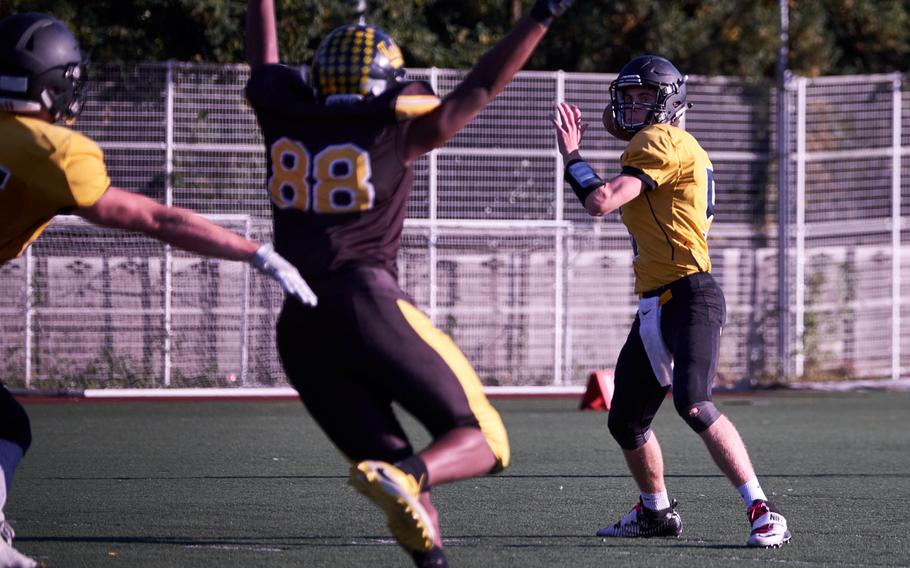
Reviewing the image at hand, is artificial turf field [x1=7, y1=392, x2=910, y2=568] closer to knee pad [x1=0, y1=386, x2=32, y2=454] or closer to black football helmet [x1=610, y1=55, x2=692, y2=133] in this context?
knee pad [x1=0, y1=386, x2=32, y2=454]

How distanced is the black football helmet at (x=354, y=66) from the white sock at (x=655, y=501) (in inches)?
100

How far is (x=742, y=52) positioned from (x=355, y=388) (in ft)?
49.1

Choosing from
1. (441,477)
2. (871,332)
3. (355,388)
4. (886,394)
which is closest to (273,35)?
(355,388)

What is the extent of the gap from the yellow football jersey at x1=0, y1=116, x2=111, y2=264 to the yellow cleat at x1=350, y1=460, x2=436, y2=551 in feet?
3.94

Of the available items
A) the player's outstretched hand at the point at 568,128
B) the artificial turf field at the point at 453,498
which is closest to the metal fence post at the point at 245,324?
the artificial turf field at the point at 453,498

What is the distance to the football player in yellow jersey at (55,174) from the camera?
4066mm

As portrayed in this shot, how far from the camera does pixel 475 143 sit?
14.9 metres

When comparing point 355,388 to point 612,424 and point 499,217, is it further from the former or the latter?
point 499,217

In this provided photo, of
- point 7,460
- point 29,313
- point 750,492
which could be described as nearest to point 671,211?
point 750,492

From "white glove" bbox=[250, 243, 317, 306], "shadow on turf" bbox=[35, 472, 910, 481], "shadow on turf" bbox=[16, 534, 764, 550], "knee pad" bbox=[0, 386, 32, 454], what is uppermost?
"white glove" bbox=[250, 243, 317, 306]

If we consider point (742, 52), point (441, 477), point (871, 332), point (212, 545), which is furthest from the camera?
point (742, 52)

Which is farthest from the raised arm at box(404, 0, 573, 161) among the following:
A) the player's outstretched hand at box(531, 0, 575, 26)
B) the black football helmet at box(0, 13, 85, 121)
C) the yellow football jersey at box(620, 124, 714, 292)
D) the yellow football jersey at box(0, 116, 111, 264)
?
the yellow football jersey at box(620, 124, 714, 292)

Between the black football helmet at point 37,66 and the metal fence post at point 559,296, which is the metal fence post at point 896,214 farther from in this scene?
the black football helmet at point 37,66

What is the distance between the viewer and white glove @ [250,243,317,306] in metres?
3.89
